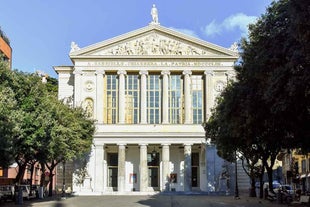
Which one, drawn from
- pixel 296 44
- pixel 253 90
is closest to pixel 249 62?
pixel 253 90

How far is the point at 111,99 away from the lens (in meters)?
67.7

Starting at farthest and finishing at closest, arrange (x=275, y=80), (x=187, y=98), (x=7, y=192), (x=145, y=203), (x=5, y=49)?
(x=187, y=98) → (x=5, y=49) → (x=7, y=192) → (x=145, y=203) → (x=275, y=80)

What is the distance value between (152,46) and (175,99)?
765 cm

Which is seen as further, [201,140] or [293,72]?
[201,140]

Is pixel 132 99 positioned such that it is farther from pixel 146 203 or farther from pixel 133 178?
pixel 146 203

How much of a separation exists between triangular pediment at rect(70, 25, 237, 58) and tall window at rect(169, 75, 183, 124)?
144 inches

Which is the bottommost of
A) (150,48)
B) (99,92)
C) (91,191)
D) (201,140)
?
(91,191)

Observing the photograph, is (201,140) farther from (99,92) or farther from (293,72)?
(293,72)

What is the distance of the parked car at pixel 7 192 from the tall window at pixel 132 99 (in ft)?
87.4

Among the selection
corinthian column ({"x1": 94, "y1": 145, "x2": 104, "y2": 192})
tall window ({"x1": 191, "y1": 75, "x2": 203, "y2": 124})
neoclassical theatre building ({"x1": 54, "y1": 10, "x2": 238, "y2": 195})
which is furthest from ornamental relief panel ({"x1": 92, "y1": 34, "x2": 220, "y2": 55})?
corinthian column ({"x1": 94, "y1": 145, "x2": 104, "y2": 192})

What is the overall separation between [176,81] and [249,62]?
42.8 meters

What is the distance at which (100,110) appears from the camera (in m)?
66.2

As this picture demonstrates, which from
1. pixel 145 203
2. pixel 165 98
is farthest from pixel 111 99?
pixel 145 203

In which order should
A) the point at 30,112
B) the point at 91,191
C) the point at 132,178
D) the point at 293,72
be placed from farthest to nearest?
the point at 132,178 → the point at 91,191 → the point at 30,112 → the point at 293,72
